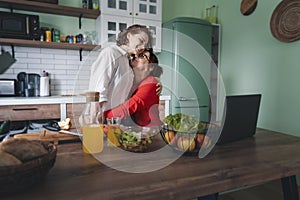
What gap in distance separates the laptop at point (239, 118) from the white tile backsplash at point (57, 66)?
200cm

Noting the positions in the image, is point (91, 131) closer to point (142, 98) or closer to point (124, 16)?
point (142, 98)

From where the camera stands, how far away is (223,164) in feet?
2.77

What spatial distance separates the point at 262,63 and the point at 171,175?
2422 millimetres

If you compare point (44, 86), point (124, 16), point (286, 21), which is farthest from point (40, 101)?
point (286, 21)

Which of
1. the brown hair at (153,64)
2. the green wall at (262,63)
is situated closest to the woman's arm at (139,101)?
the brown hair at (153,64)

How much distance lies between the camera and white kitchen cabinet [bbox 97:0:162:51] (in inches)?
109

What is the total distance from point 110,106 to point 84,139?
48 cm

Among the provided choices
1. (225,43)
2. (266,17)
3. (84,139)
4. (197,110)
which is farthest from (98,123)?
(225,43)

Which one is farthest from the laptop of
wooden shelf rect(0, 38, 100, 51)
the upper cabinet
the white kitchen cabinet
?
the upper cabinet

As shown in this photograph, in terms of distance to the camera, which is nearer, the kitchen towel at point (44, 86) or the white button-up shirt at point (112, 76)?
the white button-up shirt at point (112, 76)

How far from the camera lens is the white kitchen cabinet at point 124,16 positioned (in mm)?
2763

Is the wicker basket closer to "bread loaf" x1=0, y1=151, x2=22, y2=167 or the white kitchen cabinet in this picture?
"bread loaf" x1=0, y1=151, x2=22, y2=167

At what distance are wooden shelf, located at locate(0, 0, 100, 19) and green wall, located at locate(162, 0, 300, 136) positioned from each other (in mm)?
1245

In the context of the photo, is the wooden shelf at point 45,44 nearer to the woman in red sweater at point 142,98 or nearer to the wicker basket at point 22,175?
the woman in red sweater at point 142,98
